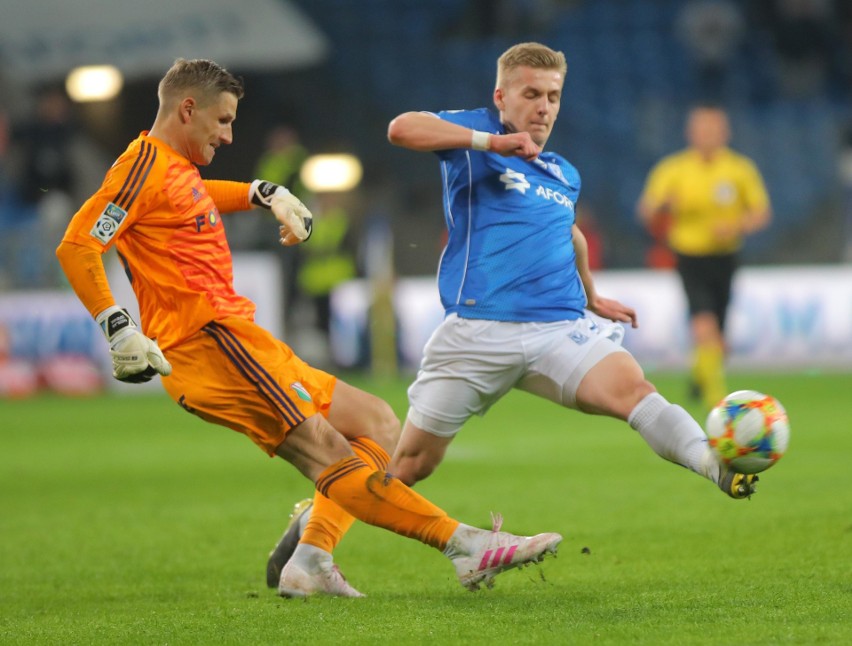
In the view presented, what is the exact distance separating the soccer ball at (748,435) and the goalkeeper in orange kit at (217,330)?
2.22ft

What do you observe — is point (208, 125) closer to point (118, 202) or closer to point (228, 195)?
point (228, 195)

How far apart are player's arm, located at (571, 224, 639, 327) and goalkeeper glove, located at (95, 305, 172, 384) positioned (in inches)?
69.4

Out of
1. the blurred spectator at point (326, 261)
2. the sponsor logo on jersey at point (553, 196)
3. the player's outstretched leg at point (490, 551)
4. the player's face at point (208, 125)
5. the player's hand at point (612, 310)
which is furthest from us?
the blurred spectator at point (326, 261)

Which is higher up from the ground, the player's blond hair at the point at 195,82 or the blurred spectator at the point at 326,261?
the player's blond hair at the point at 195,82

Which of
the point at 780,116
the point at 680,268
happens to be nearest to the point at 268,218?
the point at 680,268

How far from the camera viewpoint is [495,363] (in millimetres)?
5008

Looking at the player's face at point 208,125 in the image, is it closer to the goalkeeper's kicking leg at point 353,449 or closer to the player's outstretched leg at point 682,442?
the goalkeeper's kicking leg at point 353,449

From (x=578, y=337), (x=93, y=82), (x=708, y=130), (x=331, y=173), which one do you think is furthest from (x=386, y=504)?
(x=93, y=82)

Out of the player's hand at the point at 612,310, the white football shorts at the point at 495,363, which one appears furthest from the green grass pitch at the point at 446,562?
the player's hand at the point at 612,310

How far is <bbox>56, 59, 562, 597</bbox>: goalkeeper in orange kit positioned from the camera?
182 inches

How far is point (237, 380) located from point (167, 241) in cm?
50

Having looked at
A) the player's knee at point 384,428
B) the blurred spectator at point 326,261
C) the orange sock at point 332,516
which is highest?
the player's knee at point 384,428

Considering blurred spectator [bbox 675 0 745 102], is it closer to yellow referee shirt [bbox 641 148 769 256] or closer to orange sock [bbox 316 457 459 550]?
yellow referee shirt [bbox 641 148 769 256]

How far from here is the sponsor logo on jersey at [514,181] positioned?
5.09 meters
